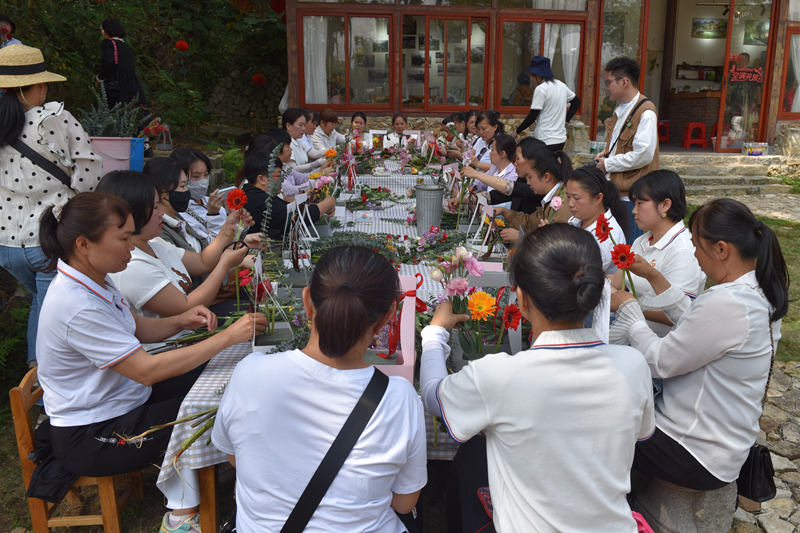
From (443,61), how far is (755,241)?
9.90 m

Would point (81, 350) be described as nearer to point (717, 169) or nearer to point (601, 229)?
point (601, 229)

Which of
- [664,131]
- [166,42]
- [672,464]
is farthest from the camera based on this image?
[664,131]

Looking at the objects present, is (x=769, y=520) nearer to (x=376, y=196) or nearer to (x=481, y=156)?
(x=376, y=196)

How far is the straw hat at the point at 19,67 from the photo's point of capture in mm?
3061

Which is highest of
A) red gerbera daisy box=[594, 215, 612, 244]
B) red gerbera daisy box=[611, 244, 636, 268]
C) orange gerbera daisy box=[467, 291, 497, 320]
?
red gerbera daisy box=[594, 215, 612, 244]

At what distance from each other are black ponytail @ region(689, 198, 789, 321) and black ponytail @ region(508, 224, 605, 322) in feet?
2.42

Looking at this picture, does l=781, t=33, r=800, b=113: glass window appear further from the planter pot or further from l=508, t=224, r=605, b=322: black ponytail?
l=508, t=224, r=605, b=322: black ponytail

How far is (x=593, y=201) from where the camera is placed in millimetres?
2957

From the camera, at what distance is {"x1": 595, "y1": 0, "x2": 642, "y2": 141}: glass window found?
11141 millimetres

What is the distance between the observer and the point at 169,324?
2275 mm

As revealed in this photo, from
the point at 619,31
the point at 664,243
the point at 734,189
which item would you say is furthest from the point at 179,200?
the point at 619,31

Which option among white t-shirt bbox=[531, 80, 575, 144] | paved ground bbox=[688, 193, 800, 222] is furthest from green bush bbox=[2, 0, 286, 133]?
paved ground bbox=[688, 193, 800, 222]

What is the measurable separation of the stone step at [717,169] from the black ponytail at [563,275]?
32.9 feet

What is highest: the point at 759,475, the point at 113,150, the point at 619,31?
the point at 619,31
